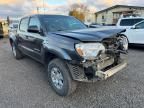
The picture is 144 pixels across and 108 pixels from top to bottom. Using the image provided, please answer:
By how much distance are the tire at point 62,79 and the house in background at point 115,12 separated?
2683cm

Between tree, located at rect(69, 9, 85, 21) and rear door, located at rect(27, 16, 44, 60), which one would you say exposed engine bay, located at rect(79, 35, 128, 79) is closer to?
rear door, located at rect(27, 16, 44, 60)

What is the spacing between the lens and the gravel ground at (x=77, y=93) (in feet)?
10.4

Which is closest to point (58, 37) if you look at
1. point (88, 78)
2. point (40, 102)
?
point (88, 78)

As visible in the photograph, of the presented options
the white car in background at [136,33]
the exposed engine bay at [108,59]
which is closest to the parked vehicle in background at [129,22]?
the white car in background at [136,33]

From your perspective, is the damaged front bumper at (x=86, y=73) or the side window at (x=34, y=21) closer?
the damaged front bumper at (x=86, y=73)

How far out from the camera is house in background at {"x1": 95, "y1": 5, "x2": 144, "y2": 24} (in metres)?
29.7

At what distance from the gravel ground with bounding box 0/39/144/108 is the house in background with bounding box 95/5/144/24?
1022 inches

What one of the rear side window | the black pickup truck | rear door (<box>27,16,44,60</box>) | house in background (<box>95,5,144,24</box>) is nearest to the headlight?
the black pickup truck

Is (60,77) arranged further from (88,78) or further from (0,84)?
(0,84)

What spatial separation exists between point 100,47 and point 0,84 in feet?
9.41

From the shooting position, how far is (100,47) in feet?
9.93

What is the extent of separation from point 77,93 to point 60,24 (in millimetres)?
1942

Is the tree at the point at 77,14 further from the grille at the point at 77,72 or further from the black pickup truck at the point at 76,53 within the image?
the grille at the point at 77,72

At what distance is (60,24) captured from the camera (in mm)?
4457
